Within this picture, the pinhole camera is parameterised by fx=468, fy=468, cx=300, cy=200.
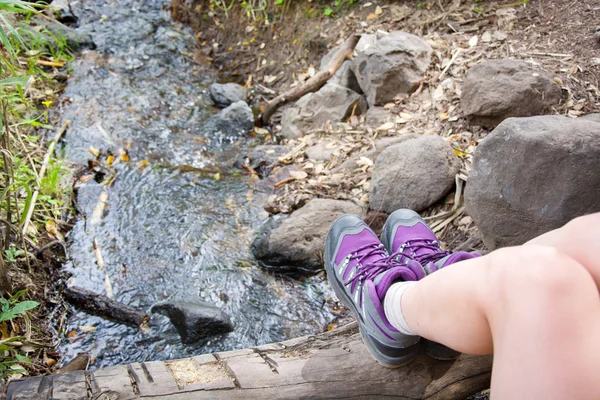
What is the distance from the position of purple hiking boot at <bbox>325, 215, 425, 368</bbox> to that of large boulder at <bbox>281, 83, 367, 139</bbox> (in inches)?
86.2

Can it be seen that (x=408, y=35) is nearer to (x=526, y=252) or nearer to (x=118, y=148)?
(x=118, y=148)

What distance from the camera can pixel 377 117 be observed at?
3.81 meters

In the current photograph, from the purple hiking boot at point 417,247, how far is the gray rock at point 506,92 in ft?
4.13

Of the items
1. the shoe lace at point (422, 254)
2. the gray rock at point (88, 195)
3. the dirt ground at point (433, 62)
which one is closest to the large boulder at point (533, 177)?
the dirt ground at point (433, 62)

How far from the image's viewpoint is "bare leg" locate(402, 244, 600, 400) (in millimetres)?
950

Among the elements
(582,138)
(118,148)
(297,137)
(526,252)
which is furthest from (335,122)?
(526,252)

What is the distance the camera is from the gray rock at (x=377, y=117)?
376 cm

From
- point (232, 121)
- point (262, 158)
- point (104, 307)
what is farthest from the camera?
point (232, 121)

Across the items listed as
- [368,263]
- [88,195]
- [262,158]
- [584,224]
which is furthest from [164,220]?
[584,224]

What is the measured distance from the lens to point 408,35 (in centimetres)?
393

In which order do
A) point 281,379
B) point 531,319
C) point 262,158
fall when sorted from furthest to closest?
point 262,158, point 281,379, point 531,319

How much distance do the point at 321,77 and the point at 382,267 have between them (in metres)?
3.02

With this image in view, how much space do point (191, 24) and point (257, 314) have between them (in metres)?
4.63

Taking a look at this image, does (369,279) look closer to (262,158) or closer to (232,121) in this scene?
(262,158)
